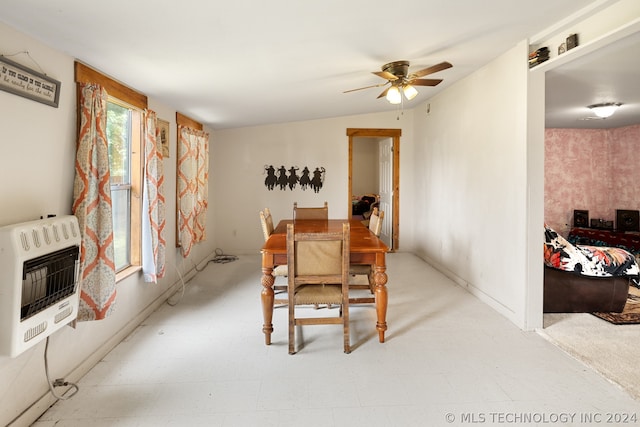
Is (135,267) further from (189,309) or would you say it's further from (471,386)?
(471,386)

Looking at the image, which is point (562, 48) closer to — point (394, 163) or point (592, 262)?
point (592, 262)

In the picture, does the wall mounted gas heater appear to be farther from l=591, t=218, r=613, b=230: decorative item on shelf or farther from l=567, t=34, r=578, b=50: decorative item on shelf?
l=591, t=218, r=613, b=230: decorative item on shelf

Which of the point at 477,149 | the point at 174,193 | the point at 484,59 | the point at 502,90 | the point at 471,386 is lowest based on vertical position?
the point at 471,386

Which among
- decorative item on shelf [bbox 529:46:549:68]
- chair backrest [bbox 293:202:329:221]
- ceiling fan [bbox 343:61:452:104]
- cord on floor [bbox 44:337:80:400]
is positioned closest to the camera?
cord on floor [bbox 44:337:80:400]

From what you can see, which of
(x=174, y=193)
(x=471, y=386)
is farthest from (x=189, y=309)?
(x=471, y=386)

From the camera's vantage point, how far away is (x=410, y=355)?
2.48 metres

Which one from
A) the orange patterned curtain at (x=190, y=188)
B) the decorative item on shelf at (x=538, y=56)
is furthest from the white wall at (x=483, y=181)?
the orange patterned curtain at (x=190, y=188)

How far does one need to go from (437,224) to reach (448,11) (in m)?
3.25

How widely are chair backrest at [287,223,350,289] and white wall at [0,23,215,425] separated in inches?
52.7

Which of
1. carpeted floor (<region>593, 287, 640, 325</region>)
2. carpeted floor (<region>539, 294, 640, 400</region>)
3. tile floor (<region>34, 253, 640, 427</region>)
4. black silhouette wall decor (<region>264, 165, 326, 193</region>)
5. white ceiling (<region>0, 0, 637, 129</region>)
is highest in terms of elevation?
white ceiling (<region>0, 0, 637, 129</region>)

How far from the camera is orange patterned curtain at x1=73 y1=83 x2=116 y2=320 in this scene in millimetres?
2143

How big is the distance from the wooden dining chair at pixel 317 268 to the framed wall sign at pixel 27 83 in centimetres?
151

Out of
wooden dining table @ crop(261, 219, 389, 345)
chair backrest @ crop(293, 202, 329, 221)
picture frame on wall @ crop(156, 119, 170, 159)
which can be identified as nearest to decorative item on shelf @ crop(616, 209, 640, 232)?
chair backrest @ crop(293, 202, 329, 221)

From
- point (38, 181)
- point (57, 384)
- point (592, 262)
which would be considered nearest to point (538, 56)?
point (592, 262)
